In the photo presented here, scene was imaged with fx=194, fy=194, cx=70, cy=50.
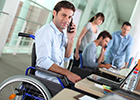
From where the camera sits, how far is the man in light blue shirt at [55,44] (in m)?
1.80

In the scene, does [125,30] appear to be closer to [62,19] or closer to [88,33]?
[88,33]

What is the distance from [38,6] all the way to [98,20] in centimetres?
318

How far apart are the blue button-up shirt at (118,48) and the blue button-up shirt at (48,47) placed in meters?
2.42

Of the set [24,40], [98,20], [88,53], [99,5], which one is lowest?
[24,40]

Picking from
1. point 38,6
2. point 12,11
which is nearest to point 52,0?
point 38,6

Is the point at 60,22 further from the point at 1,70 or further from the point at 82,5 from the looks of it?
the point at 82,5

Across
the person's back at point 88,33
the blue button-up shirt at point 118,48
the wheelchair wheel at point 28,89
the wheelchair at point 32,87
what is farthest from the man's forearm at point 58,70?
the blue button-up shirt at point 118,48

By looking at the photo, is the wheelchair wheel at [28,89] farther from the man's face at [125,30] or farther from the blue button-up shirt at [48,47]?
the man's face at [125,30]

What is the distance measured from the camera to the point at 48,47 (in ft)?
6.08

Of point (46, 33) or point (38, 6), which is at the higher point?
point (38, 6)

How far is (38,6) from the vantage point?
6586 millimetres

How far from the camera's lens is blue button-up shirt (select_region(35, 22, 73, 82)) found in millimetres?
1803

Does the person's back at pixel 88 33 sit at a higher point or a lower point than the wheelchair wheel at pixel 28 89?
higher

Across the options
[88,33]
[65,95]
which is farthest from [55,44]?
[88,33]
